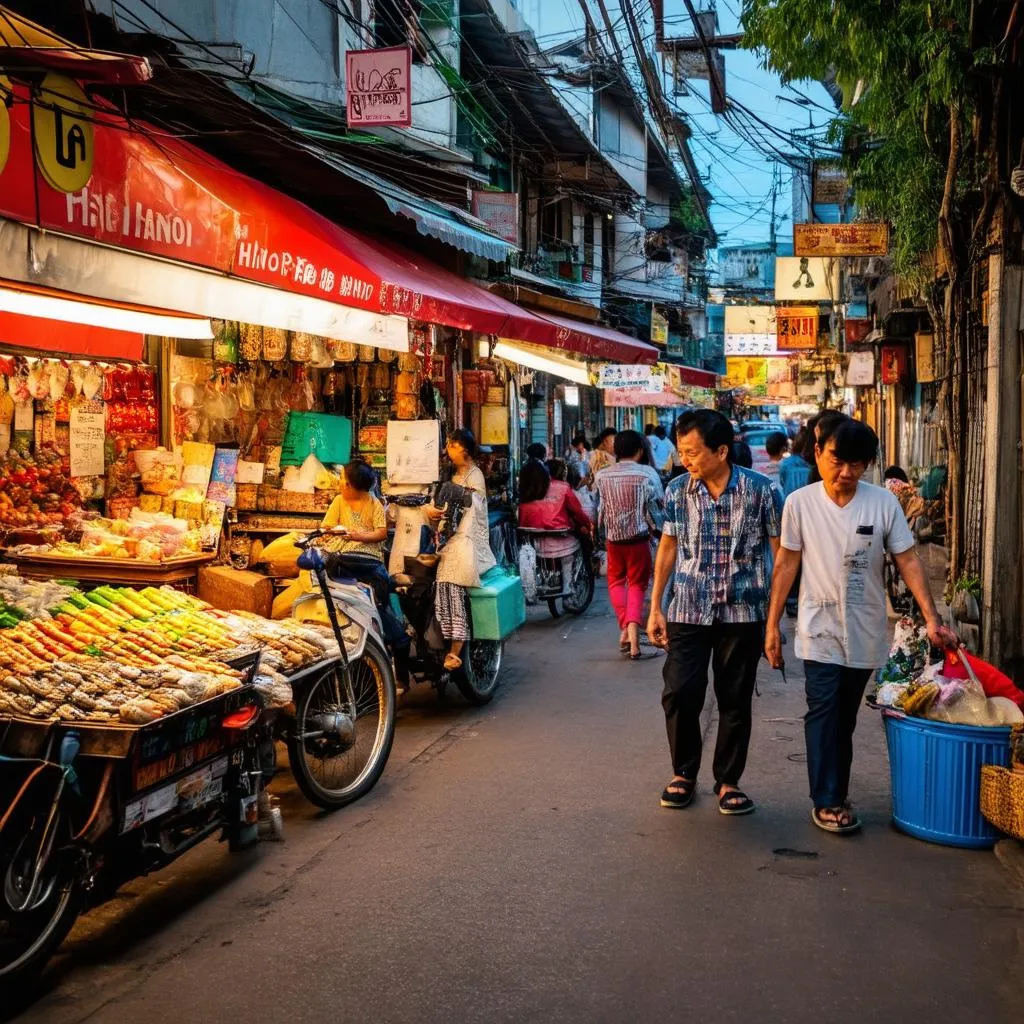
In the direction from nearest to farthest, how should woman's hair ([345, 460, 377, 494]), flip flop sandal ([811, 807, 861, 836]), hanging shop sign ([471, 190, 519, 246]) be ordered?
flip flop sandal ([811, 807, 861, 836]), woman's hair ([345, 460, 377, 494]), hanging shop sign ([471, 190, 519, 246])

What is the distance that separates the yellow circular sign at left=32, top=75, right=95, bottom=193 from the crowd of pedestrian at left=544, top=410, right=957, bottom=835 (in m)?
3.26

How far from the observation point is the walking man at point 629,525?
10.5 metres

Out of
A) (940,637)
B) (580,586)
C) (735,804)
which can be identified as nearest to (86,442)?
(735,804)

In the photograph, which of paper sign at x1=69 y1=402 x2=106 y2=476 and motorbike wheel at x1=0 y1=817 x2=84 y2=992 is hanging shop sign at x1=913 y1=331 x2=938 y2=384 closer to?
paper sign at x1=69 y1=402 x2=106 y2=476

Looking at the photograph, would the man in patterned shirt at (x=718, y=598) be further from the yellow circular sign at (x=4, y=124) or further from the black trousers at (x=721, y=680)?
the yellow circular sign at (x=4, y=124)

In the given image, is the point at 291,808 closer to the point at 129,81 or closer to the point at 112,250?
the point at 112,250

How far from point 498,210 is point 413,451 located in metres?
5.98

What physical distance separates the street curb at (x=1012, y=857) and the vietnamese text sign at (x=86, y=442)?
694 centimetres

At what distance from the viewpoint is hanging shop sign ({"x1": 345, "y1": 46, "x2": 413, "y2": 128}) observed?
32.4 feet

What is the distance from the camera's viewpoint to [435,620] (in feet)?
27.4

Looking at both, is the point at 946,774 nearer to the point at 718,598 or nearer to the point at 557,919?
the point at 718,598

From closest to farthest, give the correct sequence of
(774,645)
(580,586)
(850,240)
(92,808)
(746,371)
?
(92,808) → (774,645) → (580,586) → (850,240) → (746,371)

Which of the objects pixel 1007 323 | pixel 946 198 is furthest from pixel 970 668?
pixel 946 198

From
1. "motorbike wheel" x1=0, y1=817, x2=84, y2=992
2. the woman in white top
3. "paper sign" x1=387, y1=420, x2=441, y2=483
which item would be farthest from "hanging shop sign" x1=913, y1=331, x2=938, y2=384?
"motorbike wheel" x1=0, y1=817, x2=84, y2=992
